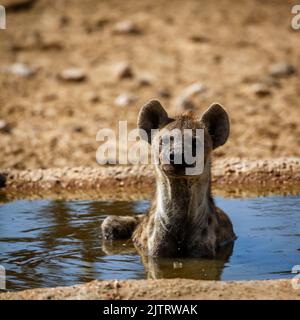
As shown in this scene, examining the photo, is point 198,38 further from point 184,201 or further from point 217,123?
point 184,201

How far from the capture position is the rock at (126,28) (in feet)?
48.6

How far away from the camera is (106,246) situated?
655 centimetres

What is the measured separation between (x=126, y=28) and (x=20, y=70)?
7.03 feet

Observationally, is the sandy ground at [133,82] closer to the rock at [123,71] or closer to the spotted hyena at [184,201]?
the rock at [123,71]

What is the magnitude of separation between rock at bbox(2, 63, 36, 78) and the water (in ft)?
18.2

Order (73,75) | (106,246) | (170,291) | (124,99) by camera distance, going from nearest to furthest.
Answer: (170,291) → (106,246) → (124,99) → (73,75)

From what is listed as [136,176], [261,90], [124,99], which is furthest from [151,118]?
[261,90]

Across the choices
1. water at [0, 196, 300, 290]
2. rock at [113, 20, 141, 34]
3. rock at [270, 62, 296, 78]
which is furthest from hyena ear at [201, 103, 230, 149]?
rock at [113, 20, 141, 34]

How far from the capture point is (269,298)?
4.52m

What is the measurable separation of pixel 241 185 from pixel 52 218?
5.91 ft

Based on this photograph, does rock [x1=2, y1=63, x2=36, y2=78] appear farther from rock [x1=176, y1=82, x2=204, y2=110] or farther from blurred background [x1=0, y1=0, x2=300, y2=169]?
Answer: rock [x1=176, y1=82, x2=204, y2=110]

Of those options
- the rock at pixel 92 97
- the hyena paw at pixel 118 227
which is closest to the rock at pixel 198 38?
the rock at pixel 92 97
